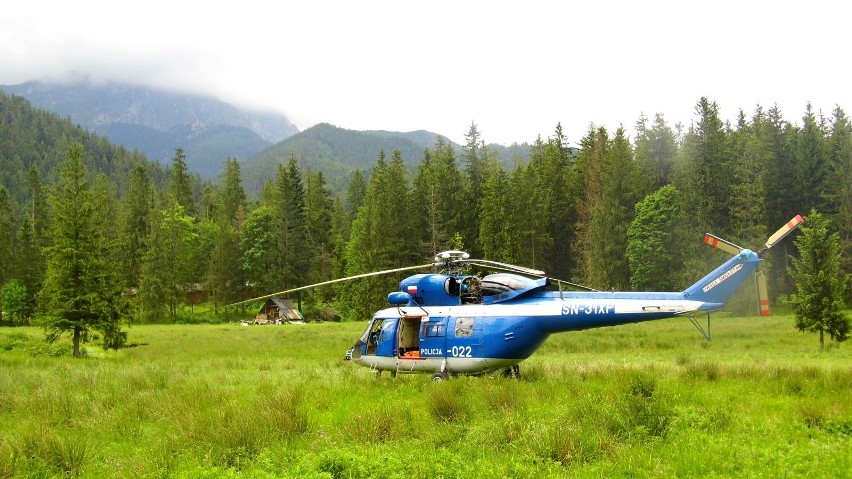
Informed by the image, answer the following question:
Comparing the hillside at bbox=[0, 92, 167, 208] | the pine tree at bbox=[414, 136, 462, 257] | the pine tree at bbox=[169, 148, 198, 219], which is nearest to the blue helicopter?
the pine tree at bbox=[414, 136, 462, 257]

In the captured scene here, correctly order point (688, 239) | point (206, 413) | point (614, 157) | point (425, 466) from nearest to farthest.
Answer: point (425, 466) → point (206, 413) → point (688, 239) → point (614, 157)

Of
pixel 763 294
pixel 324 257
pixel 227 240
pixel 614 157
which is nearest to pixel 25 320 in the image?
pixel 227 240

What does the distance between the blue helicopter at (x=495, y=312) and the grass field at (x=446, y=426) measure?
0.93 m

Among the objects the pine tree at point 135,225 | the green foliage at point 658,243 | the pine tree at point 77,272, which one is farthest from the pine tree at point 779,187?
the pine tree at point 135,225

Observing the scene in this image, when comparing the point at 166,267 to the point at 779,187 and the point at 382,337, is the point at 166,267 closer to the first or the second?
the point at 382,337

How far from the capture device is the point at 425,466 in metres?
7.05

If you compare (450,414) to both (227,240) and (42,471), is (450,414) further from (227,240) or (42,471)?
(227,240)

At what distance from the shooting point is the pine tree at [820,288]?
25188 millimetres

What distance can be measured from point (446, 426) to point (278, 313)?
179 feet

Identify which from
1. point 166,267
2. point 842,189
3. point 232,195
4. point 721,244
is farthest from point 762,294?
point 232,195

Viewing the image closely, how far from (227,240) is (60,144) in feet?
508

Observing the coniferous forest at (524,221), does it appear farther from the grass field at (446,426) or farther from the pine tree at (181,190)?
the grass field at (446,426)

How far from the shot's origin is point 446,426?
893cm

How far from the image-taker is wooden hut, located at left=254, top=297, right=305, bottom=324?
197ft
